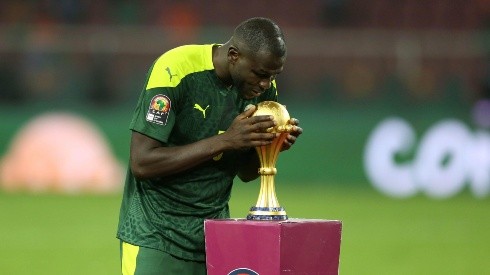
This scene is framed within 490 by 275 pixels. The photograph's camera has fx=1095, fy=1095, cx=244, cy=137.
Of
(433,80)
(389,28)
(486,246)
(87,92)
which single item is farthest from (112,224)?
(389,28)

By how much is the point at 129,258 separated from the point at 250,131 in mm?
948

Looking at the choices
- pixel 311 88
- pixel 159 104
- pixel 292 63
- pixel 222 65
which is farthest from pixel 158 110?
pixel 292 63

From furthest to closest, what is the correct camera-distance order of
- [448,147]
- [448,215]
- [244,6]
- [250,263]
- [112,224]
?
1. [244,6]
2. [448,147]
3. [448,215]
4. [112,224]
5. [250,263]

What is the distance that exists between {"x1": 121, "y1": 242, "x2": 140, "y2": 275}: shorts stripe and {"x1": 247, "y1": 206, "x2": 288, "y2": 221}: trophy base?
0.68 m

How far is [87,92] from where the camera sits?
53.4 ft

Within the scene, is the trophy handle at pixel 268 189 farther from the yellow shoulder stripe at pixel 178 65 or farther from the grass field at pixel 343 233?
the grass field at pixel 343 233

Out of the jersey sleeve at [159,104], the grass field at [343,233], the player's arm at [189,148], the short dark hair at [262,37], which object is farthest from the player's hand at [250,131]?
the grass field at [343,233]

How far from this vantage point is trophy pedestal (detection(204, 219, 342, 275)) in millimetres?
4176

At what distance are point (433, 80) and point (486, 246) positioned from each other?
5.08 meters

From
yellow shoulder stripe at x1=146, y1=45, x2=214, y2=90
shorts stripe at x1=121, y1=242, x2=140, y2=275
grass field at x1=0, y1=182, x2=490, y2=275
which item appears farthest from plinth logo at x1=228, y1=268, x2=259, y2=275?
grass field at x1=0, y1=182, x2=490, y2=275

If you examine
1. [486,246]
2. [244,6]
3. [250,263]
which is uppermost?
[244,6]

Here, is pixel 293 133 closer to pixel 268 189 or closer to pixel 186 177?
pixel 268 189

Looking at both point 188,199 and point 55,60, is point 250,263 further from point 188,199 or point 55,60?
point 55,60

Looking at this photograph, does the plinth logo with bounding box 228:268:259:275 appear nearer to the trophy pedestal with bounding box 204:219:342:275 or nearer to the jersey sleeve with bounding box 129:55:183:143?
the trophy pedestal with bounding box 204:219:342:275
